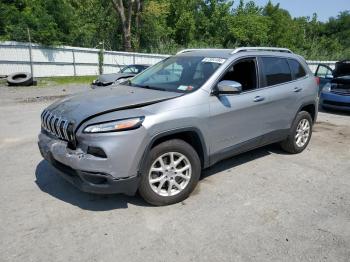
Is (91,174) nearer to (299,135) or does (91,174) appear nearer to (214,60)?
(214,60)

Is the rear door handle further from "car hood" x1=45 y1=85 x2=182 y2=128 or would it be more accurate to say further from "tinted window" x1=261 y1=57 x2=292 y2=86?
"car hood" x1=45 y1=85 x2=182 y2=128

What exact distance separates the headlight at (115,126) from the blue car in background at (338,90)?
27.2 feet

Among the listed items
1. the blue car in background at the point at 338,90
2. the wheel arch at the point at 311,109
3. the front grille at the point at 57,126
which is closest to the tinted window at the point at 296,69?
the wheel arch at the point at 311,109

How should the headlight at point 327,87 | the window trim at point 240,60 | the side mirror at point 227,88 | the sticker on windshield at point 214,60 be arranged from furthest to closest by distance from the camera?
the headlight at point 327,87 → the sticker on windshield at point 214,60 → the window trim at point 240,60 → the side mirror at point 227,88

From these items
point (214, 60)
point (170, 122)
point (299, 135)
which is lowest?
point (299, 135)

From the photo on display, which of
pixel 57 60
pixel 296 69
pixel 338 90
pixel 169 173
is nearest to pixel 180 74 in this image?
pixel 169 173

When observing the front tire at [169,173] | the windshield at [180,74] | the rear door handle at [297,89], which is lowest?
the front tire at [169,173]

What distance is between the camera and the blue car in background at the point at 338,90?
9898mm

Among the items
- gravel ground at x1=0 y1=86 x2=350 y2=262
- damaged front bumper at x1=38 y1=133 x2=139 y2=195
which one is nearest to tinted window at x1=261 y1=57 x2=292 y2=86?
gravel ground at x1=0 y1=86 x2=350 y2=262

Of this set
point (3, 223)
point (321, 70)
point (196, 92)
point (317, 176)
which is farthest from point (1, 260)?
point (321, 70)

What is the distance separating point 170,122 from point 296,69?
312 centimetres

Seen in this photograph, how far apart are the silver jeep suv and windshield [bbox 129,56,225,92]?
0.05ft

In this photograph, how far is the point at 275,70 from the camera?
207 inches

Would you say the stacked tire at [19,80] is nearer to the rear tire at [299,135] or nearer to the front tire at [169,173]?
the rear tire at [299,135]
